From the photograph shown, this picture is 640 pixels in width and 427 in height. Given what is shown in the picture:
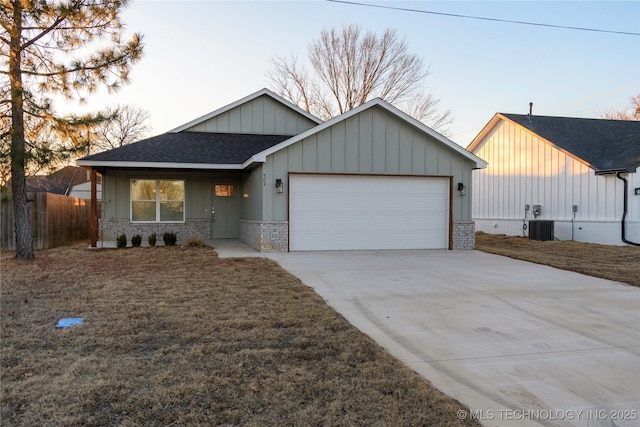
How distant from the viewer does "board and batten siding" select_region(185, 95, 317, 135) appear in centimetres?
1741

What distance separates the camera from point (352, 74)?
95.0ft

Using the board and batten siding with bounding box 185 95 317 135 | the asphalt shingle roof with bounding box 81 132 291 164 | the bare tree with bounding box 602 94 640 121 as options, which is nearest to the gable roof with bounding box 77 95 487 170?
the asphalt shingle roof with bounding box 81 132 291 164

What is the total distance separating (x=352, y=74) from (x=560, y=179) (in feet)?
50.7

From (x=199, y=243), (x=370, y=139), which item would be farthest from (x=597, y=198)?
(x=199, y=243)

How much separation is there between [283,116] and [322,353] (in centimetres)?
1468

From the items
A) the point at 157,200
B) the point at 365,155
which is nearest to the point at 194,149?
the point at 157,200

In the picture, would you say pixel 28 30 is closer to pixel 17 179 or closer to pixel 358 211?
pixel 17 179

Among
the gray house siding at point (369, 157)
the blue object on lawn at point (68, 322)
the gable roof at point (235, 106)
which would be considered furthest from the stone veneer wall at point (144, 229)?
the blue object on lawn at point (68, 322)

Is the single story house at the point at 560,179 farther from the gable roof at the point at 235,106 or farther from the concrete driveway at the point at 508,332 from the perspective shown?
the gable roof at the point at 235,106

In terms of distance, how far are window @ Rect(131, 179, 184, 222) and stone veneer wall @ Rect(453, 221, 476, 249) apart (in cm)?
953

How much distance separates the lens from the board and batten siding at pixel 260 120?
17406mm

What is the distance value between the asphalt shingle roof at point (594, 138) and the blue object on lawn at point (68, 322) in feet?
56.1

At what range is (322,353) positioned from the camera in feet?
14.1

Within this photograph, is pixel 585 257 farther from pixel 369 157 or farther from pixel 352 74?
pixel 352 74
